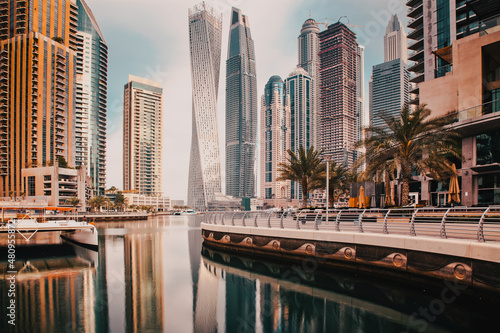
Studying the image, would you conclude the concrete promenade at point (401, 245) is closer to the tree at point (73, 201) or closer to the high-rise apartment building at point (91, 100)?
the tree at point (73, 201)

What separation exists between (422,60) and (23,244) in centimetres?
7465

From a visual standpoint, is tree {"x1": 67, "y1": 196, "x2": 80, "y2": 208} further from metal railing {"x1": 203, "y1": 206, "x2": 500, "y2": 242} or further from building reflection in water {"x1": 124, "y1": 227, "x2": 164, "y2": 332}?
metal railing {"x1": 203, "y1": 206, "x2": 500, "y2": 242}

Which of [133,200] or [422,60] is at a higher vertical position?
[422,60]

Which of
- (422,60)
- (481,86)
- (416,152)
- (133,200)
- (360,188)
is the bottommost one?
(133,200)

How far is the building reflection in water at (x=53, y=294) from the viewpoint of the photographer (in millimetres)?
12641

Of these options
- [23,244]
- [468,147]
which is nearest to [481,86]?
[468,147]

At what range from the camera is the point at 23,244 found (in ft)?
115

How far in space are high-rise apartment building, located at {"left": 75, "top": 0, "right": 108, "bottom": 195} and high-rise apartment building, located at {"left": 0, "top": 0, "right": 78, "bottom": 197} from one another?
31.8 m

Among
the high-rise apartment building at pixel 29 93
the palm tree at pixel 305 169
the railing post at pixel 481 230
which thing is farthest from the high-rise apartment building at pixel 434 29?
the high-rise apartment building at pixel 29 93

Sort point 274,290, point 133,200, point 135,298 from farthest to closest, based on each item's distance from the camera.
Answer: point 133,200, point 274,290, point 135,298

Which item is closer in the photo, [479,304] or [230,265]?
[479,304]

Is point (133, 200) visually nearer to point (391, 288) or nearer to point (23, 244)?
point (23, 244)

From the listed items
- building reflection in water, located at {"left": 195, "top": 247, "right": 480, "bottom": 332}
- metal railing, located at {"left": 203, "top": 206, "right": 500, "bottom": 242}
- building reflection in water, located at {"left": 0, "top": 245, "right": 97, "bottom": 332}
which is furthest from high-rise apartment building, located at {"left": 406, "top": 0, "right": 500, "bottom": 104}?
building reflection in water, located at {"left": 0, "top": 245, "right": 97, "bottom": 332}

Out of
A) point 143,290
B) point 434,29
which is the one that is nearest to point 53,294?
point 143,290
